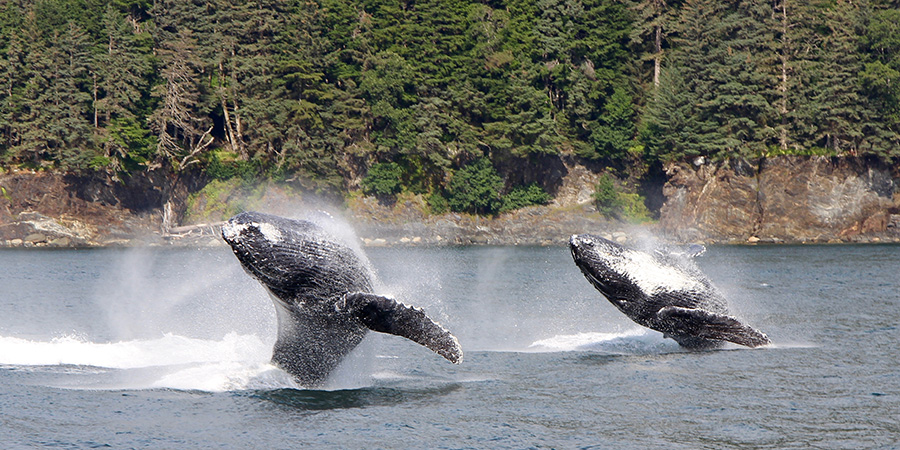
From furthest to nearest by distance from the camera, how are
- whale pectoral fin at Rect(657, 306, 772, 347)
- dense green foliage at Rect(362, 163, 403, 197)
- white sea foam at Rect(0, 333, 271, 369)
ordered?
dense green foliage at Rect(362, 163, 403, 197)
white sea foam at Rect(0, 333, 271, 369)
whale pectoral fin at Rect(657, 306, 772, 347)

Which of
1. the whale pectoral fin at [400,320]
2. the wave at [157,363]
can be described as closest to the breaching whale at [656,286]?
the whale pectoral fin at [400,320]

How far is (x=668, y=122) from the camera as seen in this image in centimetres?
10350

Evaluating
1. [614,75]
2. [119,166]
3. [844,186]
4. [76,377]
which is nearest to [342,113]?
[119,166]

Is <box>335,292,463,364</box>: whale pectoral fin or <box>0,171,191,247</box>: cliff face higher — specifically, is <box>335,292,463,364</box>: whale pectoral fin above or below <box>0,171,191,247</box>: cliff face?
above

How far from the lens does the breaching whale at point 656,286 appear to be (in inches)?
1018

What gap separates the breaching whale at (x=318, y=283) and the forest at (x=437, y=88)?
84.6m

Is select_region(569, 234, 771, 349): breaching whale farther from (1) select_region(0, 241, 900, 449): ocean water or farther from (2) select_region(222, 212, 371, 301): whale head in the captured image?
(2) select_region(222, 212, 371, 301): whale head

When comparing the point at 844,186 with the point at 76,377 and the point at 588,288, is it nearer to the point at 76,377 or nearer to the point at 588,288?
the point at 588,288

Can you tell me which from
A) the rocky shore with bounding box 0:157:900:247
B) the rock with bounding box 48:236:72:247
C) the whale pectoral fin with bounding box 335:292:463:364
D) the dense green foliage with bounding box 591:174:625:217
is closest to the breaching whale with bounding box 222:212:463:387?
the whale pectoral fin with bounding box 335:292:463:364

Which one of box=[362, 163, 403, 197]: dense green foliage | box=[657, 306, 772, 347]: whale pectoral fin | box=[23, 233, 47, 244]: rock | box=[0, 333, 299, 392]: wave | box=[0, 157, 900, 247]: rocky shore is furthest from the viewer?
box=[362, 163, 403, 197]: dense green foliage

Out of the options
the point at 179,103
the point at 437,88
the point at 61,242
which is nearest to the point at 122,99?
the point at 179,103

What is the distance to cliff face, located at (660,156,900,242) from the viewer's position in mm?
96438

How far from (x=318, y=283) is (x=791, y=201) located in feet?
281

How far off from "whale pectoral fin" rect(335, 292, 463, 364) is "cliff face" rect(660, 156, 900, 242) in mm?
82122
